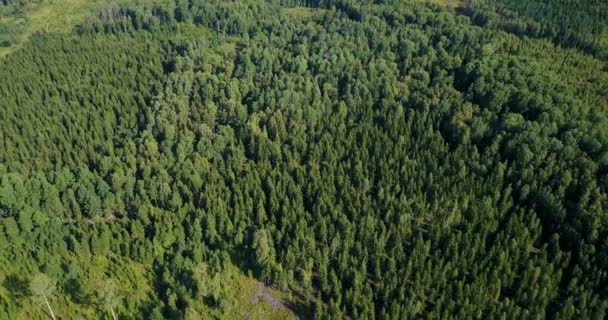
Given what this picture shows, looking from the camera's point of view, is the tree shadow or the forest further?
the forest

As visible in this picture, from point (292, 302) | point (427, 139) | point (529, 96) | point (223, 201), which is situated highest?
point (529, 96)

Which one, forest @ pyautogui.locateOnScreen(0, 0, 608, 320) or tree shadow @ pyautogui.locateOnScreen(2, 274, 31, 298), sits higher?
forest @ pyautogui.locateOnScreen(0, 0, 608, 320)

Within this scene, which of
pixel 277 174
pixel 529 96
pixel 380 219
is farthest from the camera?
pixel 529 96

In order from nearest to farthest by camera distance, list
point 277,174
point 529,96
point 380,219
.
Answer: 1. point 380,219
2. point 277,174
3. point 529,96

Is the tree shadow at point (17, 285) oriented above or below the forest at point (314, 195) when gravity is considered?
below

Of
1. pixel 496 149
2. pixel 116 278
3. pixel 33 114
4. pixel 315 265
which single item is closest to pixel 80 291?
pixel 116 278

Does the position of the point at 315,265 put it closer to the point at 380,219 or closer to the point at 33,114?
the point at 380,219

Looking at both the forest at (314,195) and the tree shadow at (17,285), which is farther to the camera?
the forest at (314,195)

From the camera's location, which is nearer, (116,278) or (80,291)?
(80,291)
